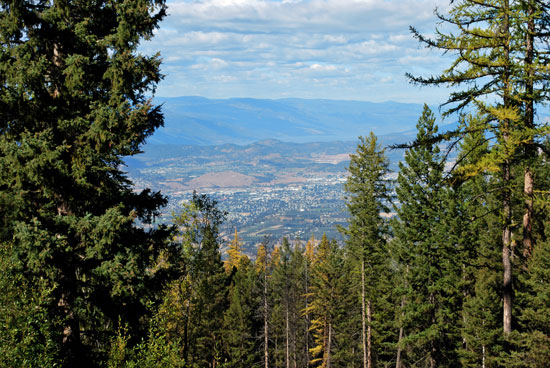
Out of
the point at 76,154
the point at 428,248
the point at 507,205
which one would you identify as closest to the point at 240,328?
the point at 428,248

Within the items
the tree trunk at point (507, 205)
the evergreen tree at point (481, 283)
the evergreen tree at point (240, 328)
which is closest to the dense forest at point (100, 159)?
the tree trunk at point (507, 205)

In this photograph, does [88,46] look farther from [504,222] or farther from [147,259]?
[504,222]

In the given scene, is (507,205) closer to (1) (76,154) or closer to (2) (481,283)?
(1) (76,154)

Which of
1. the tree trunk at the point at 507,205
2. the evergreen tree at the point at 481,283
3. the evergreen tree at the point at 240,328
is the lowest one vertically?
the evergreen tree at the point at 240,328

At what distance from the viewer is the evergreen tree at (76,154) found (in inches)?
370

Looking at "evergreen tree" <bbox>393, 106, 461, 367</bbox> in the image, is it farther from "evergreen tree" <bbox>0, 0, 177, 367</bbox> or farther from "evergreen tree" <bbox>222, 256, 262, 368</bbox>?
"evergreen tree" <bbox>222, 256, 262, 368</bbox>

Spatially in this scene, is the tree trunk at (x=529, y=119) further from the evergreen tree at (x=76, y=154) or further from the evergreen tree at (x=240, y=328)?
the evergreen tree at (x=240, y=328)

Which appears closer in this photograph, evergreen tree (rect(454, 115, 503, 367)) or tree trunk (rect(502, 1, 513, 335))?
tree trunk (rect(502, 1, 513, 335))

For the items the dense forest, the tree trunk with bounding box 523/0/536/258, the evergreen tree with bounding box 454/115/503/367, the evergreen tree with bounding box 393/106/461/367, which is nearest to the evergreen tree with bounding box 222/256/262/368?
the evergreen tree with bounding box 393/106/461/367

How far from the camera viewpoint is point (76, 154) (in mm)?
9930

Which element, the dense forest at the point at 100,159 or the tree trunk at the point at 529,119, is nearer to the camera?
the dense forest at the point at 100,159

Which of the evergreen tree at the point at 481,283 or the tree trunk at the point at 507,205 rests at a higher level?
the tree trunk at the point at 507,205

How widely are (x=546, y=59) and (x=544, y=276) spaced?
42.8ft

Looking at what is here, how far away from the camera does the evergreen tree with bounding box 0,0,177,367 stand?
9391mm
